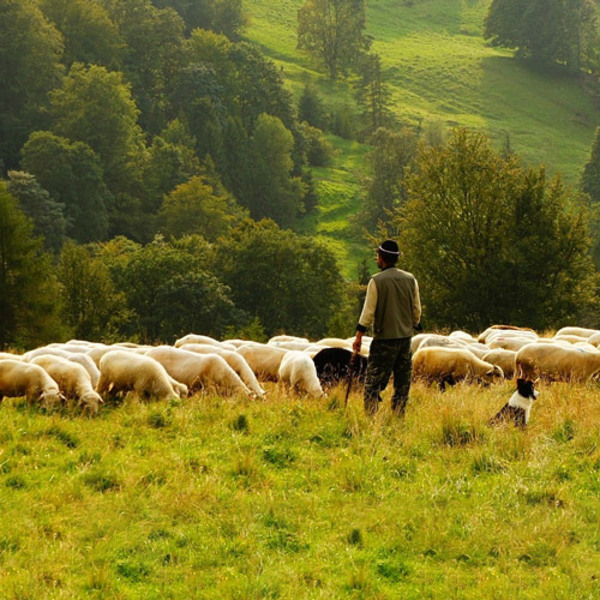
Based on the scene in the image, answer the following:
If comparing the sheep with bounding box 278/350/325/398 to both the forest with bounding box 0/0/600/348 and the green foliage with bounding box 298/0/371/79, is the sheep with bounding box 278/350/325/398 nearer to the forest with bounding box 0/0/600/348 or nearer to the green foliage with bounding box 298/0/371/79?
the forest with bounding box 0/0/600/348

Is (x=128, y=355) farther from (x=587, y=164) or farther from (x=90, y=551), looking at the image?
(x=587, y=164)

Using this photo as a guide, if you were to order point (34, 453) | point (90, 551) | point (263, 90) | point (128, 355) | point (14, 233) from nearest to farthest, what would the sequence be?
point (90, 551) < point (34, 453) < point (128, 355) < point (14, 233) < point (263, 90)

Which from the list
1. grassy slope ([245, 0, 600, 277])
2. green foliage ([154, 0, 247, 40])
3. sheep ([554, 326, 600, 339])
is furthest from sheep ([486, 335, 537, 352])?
green foliage ([154, 0, 247, 40])

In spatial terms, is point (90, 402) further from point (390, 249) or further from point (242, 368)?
point (390, 249)

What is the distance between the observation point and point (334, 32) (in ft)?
552

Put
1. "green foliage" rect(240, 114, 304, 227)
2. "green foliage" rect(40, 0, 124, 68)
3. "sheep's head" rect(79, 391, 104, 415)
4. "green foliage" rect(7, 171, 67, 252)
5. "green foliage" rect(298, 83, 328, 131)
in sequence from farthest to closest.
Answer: "green foliage" rect(298, 83, 328, 131) → "green foliage" rect(40, 0, 124, 68) → "green foliage" rect(240, 114, 304, 227) → "green foliage" rect(7, 171, 67, 252) → "sheep's head" rect(79, 391, 104, 415)

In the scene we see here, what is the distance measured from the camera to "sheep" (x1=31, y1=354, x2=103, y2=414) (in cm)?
1392

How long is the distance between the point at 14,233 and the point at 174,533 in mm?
48784

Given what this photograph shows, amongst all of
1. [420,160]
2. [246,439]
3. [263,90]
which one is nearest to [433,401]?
[246,439]

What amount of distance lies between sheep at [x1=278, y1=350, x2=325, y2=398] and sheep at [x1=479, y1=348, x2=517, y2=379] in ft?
16.9

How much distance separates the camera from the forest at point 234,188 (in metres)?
52.4

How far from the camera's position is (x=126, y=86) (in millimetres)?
118688

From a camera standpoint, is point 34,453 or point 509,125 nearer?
point 34,453

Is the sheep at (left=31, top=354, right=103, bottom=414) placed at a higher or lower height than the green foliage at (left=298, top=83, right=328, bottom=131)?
A: higher
